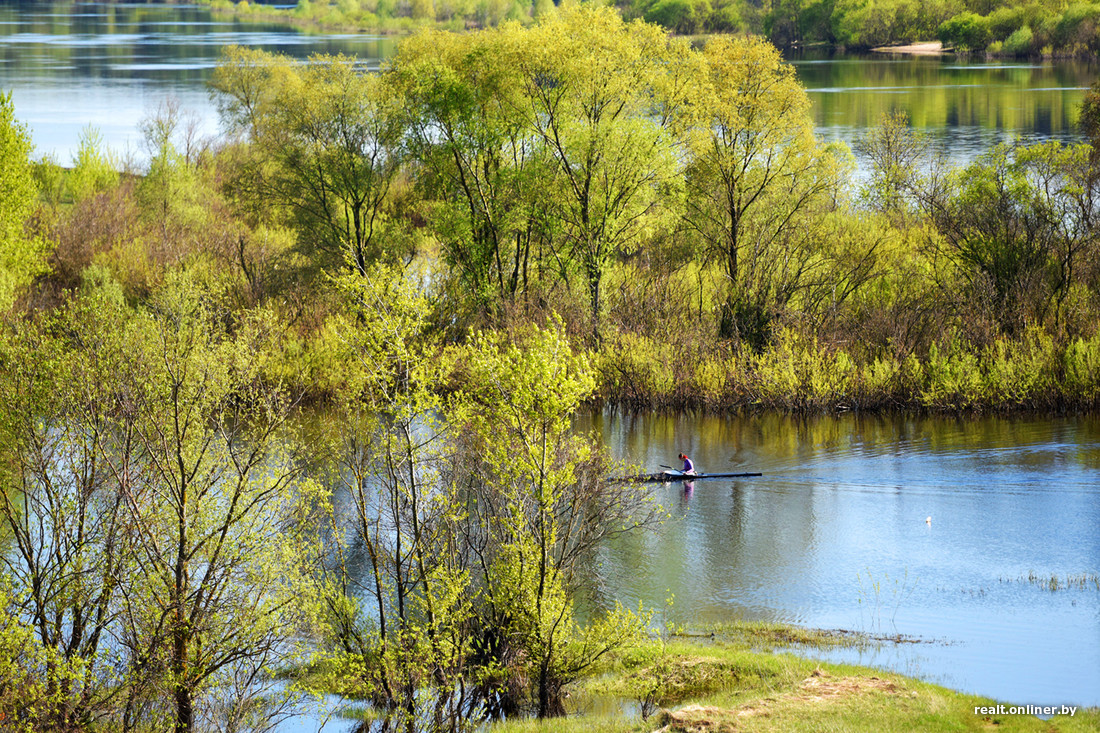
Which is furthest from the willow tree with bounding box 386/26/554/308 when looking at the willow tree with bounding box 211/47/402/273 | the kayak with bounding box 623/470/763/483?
the kayak with bounding box 623/470/763/483

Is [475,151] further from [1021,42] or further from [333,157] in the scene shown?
[1021,42]

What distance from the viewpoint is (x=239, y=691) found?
74.7ft

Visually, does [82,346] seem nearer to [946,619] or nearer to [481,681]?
[481,681]

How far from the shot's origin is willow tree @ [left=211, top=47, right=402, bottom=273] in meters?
52.7

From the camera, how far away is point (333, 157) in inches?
2084

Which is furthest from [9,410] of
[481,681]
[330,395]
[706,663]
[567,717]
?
[330,395]

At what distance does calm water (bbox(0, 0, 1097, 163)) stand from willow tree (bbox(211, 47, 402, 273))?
123 ft

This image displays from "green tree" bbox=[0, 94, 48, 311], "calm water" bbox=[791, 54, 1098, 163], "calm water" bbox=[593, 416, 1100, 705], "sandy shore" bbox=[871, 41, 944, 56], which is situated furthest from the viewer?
"sandy shore" bbox=[871, 41, 944, 56]

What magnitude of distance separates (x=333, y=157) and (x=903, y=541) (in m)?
32.2

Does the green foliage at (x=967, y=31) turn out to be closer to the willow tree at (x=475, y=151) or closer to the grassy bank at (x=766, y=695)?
the willow tree at (x=475, y=151)

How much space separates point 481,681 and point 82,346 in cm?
1132

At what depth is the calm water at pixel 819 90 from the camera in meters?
87.2

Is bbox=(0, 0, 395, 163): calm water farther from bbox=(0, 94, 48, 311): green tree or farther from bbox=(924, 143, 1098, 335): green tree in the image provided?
bbox=(924, 143, 1098, 335): green tree

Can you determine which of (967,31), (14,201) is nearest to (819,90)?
(967,31)
